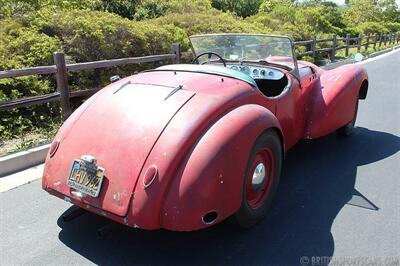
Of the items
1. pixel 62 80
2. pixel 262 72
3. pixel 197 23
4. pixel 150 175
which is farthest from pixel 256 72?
pixel 197 23

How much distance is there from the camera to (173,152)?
282 cm

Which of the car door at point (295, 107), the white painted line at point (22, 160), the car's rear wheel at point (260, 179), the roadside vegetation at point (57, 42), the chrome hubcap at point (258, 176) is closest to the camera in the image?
the car's rear wheel at point (260, 179)

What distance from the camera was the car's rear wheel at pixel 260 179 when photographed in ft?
10.4

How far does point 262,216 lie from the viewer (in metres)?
3.42

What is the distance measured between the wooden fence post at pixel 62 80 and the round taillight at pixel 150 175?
133 inches

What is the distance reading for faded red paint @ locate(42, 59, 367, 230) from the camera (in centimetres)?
272

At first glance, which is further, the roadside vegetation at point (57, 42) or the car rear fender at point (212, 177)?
the roadside vegetation at point (57, 42)

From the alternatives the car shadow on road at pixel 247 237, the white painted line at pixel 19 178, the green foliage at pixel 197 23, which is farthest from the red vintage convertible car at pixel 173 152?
the green foliage at pixel 197 23

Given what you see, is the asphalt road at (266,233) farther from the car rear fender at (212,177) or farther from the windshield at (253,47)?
the windshield at (253,47)

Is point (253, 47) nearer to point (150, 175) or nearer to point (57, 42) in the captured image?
point (150, 175)

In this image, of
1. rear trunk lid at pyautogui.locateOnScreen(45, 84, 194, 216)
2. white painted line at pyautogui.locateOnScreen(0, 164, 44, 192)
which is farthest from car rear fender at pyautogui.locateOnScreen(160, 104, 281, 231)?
white painted line at pyautogui.locateOnScreen(0, 164, 44, 192)

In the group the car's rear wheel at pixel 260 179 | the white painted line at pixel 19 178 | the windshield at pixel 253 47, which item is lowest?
the white painted line at pixel 19 178

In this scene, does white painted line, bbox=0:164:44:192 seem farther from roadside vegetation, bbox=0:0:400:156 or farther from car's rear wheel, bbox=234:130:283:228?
car's rear wheel, bbox=234:130:283:228

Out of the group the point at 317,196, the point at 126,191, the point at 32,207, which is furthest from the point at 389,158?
the point at 32,207
